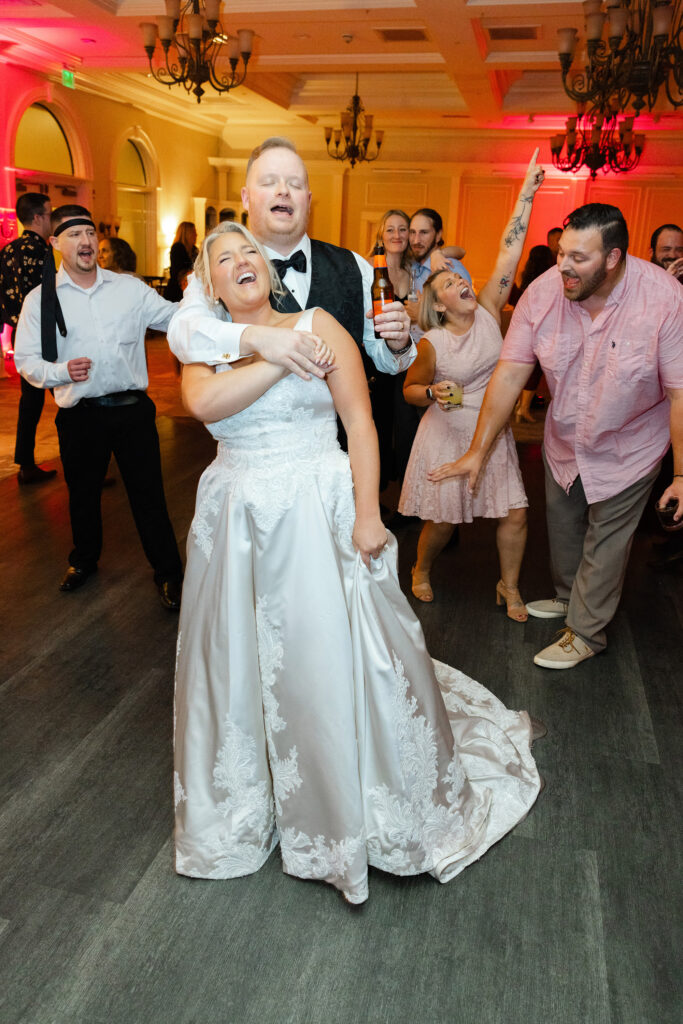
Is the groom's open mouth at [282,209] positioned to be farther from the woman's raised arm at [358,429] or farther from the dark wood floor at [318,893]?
the dark wood floor at [318,893]

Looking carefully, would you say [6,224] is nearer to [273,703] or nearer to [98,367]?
[98,367]

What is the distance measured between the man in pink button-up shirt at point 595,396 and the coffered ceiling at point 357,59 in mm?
4608

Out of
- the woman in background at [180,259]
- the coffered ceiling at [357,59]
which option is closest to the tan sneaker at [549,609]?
the woman in background at [180,259]

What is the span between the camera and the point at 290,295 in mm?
2008

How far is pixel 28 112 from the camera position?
9.67 meters

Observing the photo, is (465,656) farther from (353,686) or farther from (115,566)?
(115,566)

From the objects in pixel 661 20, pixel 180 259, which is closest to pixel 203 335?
pixel 661 20

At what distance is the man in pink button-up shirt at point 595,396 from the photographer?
266 cm

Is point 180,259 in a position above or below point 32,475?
above

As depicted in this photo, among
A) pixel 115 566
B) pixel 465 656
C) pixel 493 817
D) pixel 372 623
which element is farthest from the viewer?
pixel 115 566

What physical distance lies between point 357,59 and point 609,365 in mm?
7135

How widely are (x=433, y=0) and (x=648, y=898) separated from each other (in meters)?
6.36

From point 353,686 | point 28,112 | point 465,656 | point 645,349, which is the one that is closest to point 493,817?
point 353,686

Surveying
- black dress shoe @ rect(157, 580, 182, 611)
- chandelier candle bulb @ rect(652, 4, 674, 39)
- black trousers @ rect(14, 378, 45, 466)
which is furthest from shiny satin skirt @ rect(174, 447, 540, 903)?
chandelier candle bulb @ rect(652, 4, 674, 39)
